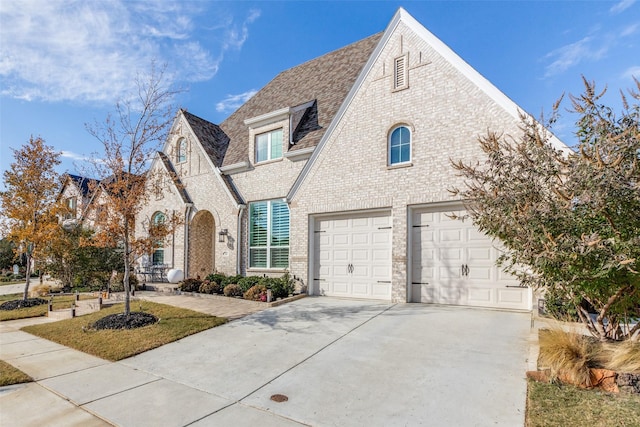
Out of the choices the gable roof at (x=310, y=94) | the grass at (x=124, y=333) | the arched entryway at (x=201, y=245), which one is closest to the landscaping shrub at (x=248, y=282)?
the grass at (x=124, y=333)

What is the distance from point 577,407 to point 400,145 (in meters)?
7.95

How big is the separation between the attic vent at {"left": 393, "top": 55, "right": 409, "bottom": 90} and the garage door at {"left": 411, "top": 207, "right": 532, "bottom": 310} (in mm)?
4066

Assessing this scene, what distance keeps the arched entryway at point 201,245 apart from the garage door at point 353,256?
7337 millimetres

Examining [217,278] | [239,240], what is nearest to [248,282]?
[217,278]

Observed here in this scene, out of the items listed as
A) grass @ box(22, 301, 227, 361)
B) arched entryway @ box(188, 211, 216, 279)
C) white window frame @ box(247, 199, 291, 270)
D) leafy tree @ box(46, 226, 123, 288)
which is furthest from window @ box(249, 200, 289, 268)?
leafy tree @ box(46, 226, 123, 288)

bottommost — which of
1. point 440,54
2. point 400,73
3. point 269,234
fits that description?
point 269,234

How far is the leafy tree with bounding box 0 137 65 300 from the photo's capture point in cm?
1209

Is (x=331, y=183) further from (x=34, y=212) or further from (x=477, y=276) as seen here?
(x=34, y=212)

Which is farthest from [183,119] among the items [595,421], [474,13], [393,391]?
[595,421]

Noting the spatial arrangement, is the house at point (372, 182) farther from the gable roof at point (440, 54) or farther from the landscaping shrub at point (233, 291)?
the landscaping shrub at point (233, 291)

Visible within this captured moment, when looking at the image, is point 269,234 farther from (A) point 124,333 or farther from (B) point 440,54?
(B) point 440,54

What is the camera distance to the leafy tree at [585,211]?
14.6 feet

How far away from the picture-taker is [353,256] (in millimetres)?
11211

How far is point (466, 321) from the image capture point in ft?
25.2
